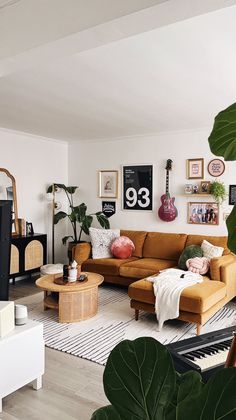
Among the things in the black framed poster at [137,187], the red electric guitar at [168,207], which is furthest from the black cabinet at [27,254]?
the red electric guitar at [168,207]

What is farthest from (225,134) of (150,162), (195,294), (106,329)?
(150,162)

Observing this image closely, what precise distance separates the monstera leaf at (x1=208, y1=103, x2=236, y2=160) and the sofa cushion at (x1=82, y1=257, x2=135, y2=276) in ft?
13.6

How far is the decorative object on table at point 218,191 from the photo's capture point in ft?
14.8

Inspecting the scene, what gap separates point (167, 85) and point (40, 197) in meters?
→ 3.29

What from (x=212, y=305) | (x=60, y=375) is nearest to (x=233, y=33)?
(x=212, y=305)

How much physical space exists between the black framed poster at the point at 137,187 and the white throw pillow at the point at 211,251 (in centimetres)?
134

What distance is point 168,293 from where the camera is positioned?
10.5 ft

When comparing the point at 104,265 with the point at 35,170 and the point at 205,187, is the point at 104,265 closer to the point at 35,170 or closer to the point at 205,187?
the point at 205,187

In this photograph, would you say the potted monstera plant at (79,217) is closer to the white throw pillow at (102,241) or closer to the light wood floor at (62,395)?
the white throw pillow at (102,241)

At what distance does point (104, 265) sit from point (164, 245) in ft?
3.13

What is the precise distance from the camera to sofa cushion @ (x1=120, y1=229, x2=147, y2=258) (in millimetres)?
5016

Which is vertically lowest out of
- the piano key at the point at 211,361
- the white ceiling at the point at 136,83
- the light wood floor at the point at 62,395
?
the light wood floor at the point at 62,395

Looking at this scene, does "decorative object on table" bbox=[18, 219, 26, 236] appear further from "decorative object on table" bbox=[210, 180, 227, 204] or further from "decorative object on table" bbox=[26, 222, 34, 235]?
"decorative object on table" bbox=[210, 180, 227, 204]

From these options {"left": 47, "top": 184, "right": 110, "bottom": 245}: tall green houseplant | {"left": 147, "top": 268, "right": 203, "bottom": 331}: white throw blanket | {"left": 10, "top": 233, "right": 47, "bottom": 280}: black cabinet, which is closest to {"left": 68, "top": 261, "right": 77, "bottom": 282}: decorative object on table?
{"left": 147, "top": 268, "right": 203, "bottom": 331}: white throw blanket
